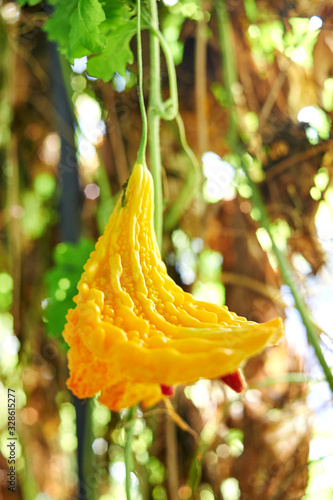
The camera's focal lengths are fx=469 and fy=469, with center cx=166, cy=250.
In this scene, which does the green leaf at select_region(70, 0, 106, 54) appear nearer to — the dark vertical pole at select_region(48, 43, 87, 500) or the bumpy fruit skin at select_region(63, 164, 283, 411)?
the bumpy fruit skin at select_region(63, 164, 283, 411)

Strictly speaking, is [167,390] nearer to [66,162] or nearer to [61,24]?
[61,24]

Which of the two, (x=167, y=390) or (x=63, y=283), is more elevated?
(x=167, y=390)

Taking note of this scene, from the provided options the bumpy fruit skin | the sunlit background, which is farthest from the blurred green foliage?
the bumpy fruit skin

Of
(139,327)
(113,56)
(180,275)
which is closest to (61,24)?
(113,56)

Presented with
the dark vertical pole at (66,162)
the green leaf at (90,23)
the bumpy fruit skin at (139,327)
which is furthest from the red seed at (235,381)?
the dark vertical pole at (66,162)

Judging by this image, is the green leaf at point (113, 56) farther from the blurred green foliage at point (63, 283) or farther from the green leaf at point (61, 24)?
the blurred green foliage at point (63, 283)

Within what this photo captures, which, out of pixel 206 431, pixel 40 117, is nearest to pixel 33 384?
pixel 206 431

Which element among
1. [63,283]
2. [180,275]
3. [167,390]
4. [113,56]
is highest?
[113,56]
